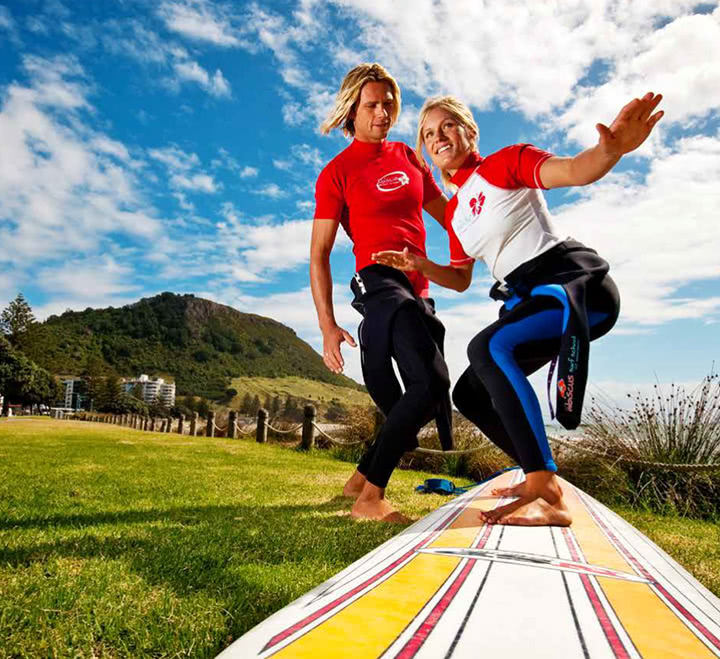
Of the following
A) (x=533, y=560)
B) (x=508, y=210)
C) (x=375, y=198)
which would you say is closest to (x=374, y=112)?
(x=375, y=198)

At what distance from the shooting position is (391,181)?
11.6 feet

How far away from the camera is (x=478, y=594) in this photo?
4.20ft

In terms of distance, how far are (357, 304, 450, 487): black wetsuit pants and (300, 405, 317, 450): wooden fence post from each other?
24.4 ft

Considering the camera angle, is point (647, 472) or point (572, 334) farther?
point (647, 472)

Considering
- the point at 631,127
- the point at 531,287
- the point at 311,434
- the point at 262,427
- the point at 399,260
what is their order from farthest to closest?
1. the point at 262,427
2. the point at 311,434
3. the point at 399,260
4. the point at 531,287
5. the point at 631,127

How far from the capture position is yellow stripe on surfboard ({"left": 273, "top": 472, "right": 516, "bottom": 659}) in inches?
36.8

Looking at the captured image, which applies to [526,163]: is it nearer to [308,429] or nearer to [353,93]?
[353,93]

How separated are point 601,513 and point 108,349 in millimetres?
153087

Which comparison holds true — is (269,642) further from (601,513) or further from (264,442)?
(264,442)

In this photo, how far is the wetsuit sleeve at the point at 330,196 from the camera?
3615 millimetres

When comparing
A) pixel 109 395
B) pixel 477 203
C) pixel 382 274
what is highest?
pixel 477 203

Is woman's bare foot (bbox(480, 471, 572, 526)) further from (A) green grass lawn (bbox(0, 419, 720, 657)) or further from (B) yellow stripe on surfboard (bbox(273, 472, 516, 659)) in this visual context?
(B) yellow stripe on surfboard (bbox(273, 472, 516, 659))

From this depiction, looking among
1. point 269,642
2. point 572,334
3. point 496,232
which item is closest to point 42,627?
point 269,642

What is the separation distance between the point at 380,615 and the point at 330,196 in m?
2.91
